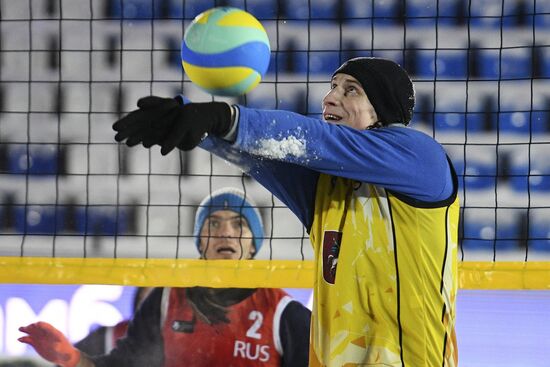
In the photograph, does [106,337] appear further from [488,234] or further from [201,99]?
[488,234]

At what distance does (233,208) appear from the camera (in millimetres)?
4668

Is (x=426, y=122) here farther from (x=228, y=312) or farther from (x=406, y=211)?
(x=406, y=211)

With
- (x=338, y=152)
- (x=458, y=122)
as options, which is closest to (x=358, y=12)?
(x=458, y=122)

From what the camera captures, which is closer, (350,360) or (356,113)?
(350,360)

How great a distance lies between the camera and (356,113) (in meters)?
2.38

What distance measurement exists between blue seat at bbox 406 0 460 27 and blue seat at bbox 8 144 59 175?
7.47 feet

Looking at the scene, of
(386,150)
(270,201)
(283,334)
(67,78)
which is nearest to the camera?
(386,150)

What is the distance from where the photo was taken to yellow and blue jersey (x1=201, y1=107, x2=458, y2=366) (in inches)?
84.7

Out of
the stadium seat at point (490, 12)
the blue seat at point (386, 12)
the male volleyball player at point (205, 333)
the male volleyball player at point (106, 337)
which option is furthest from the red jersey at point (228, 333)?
the stadium seat at point (490, 12)

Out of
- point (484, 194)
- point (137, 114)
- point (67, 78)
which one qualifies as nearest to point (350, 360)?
point (137, 114)

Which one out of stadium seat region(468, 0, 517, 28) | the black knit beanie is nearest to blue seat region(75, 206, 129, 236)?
stadium seat region(468, 0, 517, 28)

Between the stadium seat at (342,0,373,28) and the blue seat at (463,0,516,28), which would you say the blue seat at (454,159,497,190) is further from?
the stadium seat at (342,0,373,28)

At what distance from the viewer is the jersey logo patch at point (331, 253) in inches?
89.7

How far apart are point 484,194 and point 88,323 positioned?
2.38 meters
